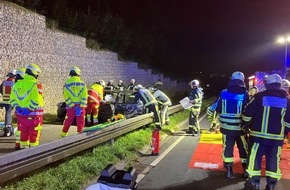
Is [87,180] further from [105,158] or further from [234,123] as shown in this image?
[234,123]

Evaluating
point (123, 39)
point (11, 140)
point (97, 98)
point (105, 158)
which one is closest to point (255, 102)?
point (105, 158)

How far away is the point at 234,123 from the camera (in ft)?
26.1

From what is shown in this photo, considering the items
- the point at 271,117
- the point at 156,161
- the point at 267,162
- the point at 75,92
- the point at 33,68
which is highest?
the point at 33,68

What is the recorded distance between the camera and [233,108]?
26.4 feet

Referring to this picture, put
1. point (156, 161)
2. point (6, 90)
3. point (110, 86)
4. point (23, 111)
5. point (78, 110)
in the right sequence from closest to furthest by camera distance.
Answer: point (23, 111) < point (156, 161) < point (78, 110) < point (6, 90) < point (110, 86)

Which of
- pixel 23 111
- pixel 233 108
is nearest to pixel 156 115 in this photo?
pixel 233 108

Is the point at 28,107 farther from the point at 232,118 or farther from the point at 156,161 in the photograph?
the point at 232,118

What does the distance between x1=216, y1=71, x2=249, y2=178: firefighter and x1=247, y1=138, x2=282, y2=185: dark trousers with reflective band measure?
33.2 inches

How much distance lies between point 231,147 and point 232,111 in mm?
739

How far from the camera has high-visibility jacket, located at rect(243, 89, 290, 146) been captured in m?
7.00

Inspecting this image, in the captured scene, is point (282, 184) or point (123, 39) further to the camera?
point (123, 39)

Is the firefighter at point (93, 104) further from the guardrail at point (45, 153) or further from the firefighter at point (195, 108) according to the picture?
the guardrail at point (45, 153)

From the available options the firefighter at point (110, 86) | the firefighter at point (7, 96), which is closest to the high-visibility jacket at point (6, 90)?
the firefighter at point (7, 96)

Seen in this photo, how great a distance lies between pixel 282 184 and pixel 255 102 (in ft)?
5.58
